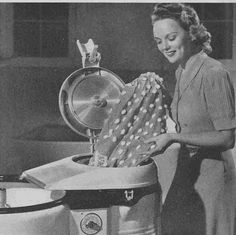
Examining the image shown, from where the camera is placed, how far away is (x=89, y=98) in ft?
5.18

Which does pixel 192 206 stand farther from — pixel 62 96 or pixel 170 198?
pixel 62 96

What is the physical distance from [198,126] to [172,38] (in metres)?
0.27

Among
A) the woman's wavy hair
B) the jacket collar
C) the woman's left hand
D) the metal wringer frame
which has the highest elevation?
the woman's wavy hair

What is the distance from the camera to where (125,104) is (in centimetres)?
146

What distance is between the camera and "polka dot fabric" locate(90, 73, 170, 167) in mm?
1438

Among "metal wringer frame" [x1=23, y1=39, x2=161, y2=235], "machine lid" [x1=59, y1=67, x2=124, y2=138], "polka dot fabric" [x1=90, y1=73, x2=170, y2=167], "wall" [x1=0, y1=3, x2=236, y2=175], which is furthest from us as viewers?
"wall" [x1=0, y1=3, x2=236, y2=175]

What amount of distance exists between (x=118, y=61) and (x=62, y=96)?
467 mm

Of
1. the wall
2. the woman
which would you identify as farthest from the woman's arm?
the wall

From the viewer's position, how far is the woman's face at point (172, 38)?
142 centimetres

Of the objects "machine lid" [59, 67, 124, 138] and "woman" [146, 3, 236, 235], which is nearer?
"woman" [146, 3, 236, 235]

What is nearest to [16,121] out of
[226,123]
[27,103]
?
[27,103]

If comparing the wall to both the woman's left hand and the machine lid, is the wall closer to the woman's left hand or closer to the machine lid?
the machine lid

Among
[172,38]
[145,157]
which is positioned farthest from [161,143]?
[172,38]

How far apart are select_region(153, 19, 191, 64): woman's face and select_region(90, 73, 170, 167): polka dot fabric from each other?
0.30 ft
